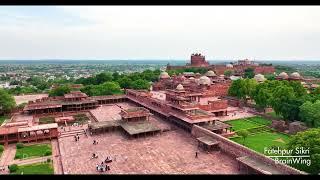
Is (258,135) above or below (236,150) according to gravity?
below

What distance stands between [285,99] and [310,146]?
58.0ft

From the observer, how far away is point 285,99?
38.4 metres

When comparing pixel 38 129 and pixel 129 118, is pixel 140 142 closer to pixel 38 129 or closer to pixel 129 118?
pixel 129 118

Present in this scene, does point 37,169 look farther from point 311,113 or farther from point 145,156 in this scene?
point 311,113

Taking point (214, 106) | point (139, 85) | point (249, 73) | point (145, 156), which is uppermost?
point (249, 73)

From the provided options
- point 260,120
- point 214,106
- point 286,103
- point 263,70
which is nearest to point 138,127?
point 214,106

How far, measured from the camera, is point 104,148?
3000 centimetres

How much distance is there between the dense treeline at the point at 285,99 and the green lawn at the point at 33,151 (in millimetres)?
27953

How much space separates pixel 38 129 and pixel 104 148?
879 centimetres

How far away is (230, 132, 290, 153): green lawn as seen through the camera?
30344 millimetres

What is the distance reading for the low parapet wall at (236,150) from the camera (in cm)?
2164
